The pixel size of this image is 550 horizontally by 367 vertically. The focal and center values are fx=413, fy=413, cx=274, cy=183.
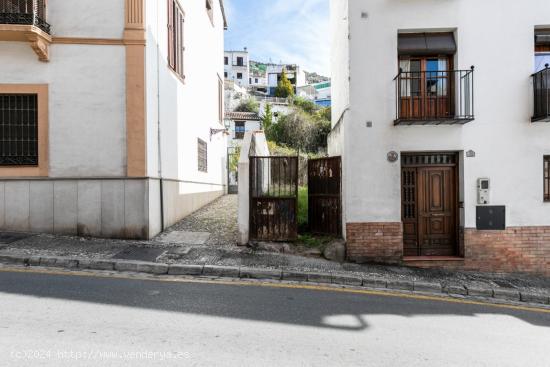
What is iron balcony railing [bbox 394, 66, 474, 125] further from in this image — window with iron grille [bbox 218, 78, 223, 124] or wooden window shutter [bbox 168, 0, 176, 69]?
window with iron grille [bbox 218, 78, 223, 124]

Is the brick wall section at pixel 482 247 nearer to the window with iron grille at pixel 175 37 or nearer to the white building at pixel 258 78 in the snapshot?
the window with iron grille at pixel 175 37

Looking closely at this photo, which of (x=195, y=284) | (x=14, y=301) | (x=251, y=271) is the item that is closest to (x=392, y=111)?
(x=251, y=271)

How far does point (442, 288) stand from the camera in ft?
23.7

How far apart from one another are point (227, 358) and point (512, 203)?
301 inches

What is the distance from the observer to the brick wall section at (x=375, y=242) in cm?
881

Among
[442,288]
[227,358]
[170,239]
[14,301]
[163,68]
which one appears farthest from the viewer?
[163,68]

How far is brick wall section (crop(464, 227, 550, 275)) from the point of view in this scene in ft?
29.3

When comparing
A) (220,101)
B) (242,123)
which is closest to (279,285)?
(220,101)

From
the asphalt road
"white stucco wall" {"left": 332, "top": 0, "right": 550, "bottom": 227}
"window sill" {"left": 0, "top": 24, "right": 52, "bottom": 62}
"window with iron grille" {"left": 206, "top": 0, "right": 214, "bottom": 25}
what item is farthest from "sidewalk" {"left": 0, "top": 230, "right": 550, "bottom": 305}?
"window with iron grille" {"left": 206, "top": 0, "right": 214, "bottom": 25}

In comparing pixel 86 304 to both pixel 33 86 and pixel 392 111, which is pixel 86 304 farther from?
pixel 392 111

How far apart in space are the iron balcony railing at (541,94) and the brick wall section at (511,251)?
2444 millimetres

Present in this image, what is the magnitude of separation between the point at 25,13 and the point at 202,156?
27.5ft

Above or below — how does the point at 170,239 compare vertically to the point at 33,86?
below

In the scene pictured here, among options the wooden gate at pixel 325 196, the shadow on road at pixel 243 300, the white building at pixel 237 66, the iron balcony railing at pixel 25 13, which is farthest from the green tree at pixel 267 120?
the white building at pixel 237 66
